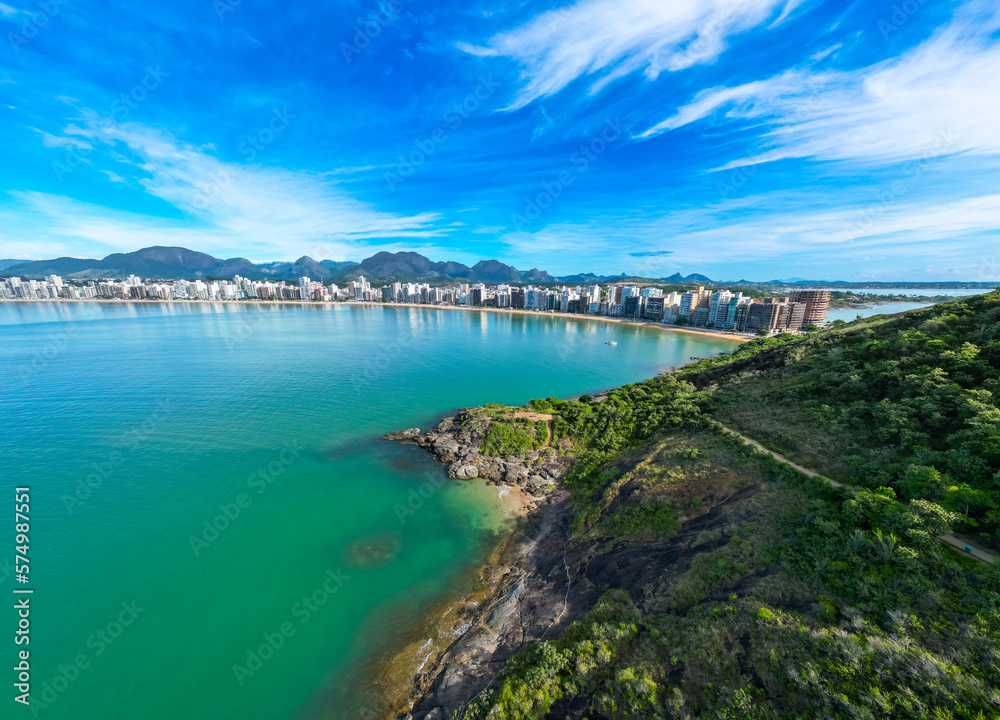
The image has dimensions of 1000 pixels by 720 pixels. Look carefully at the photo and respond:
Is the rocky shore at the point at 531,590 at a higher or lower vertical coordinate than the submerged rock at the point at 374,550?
higher

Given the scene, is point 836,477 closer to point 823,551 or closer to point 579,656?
point 823,551

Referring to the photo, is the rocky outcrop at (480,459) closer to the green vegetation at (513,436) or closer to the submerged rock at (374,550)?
the green vegetation at (513,436)

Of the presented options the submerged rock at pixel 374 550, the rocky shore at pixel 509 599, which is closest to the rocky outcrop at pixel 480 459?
the rocky shore at pixel 509 599

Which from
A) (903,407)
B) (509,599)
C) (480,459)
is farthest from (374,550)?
(903,407)

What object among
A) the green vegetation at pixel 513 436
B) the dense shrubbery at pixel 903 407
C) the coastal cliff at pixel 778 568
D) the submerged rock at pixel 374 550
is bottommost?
the submerged rock at pixel 374 550

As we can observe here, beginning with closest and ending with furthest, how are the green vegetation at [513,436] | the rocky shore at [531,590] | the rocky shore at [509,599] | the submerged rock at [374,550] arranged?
the rocky shore at [509,599]
the rocky shore at [531,590]
the submerged rock at [374,550]
the green vegetation at [513,436]

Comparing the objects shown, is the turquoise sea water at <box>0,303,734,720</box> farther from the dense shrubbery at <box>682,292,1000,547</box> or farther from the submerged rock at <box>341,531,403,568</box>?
the dense shrubbery at <box>682,292,1000,547</box>
